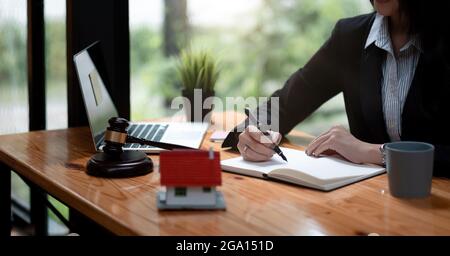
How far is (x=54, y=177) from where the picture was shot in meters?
1.18

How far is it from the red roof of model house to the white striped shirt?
0.75 meters

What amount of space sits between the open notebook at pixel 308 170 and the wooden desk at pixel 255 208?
20mm

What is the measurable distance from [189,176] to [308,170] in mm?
341

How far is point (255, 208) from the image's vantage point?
975 mm

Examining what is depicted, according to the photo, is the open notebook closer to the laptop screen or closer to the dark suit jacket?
the dark suit jacket


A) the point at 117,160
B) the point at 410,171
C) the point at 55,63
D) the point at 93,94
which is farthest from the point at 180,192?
the point at 55,63

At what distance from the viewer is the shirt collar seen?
1.47 metres

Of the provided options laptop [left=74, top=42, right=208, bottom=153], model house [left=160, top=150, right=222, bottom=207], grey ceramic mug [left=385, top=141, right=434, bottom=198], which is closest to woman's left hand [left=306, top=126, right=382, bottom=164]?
grey ceramic mug [left=385, top=141, right=434, bottom=198]

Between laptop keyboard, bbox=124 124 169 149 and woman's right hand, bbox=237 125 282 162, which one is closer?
woman's right hand, bbox=237 125 282 162

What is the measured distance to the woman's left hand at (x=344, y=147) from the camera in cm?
126
